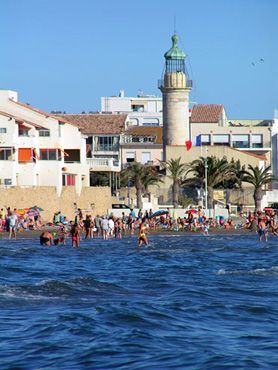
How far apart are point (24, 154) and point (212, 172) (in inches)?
707

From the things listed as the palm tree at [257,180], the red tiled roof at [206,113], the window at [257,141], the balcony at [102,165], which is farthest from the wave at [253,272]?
the red tiled roof at [206,113]

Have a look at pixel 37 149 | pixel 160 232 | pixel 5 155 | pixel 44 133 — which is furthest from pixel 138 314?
pixel 44 133

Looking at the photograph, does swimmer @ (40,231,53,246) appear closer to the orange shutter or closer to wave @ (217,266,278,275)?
wave @ (217,266,278,275)

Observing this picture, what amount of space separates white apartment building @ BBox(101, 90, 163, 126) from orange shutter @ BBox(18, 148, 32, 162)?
5553 cm

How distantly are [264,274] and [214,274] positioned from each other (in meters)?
1.44

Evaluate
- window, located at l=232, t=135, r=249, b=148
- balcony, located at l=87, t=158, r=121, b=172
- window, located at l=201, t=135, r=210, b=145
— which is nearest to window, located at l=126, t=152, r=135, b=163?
window, located at l=201, t=135, r=210, b=145

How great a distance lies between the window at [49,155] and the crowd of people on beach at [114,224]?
21.2 ft

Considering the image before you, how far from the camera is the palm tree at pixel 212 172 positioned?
84.9 meters

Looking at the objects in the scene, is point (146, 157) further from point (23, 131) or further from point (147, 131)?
point (23, 131)

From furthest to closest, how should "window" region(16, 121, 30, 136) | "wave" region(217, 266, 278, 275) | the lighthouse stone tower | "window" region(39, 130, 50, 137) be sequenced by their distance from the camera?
the lighthouse stone tower
"window" region(39, 130, 50, 137)
"window" region(16, 121, 30, 136)
"wave" region(217, 266, 278, 275)

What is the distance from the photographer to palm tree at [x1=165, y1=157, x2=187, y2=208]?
86.4 m

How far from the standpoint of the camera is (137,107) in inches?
5541

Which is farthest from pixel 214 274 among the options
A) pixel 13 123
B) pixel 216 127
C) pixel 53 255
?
pixel 216 127

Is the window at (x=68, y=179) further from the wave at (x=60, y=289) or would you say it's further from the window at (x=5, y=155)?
the wave at (x=60, y=289)
